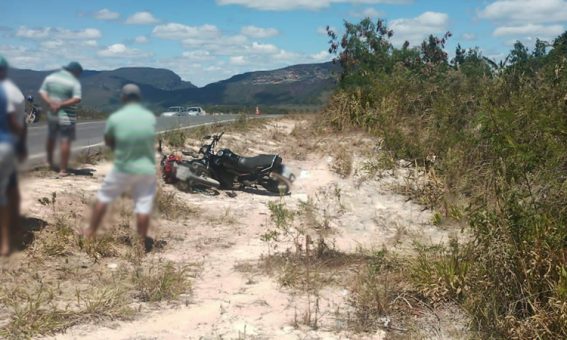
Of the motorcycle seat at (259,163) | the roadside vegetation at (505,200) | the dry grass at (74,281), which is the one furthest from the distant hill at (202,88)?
the dry grass at (74,281)

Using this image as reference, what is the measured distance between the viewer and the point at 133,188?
50.2 inches

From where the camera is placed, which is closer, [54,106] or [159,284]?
[54,106]

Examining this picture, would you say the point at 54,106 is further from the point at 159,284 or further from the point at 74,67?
the point at 159,284

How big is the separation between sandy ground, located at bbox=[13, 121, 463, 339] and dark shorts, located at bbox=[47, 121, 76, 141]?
21.6 ft

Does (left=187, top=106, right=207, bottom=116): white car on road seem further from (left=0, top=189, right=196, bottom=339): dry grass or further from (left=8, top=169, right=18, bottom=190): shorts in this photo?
(left=0, top=189, right=196, bottom=339): dry grass

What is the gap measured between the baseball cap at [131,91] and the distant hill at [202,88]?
34mm

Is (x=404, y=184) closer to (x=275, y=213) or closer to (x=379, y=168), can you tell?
(x=379, y=168)

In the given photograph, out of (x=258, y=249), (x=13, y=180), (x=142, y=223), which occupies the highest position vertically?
(x=13, y=180)

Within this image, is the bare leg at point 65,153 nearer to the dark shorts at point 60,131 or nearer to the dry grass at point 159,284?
the dark shorts at point 60,131

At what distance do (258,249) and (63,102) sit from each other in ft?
48.9

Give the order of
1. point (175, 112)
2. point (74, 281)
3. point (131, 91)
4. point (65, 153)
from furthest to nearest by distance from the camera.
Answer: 1. point (74, 281)
2. point (175, 112)
3. point (65, 153)
4. point (131, 91)

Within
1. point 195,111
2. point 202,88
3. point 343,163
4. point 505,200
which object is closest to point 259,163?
point 505,200

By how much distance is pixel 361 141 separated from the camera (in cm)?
2184

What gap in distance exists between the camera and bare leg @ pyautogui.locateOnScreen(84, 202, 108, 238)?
128 centimetres
